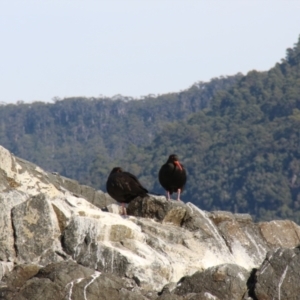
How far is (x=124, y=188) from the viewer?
926 inches

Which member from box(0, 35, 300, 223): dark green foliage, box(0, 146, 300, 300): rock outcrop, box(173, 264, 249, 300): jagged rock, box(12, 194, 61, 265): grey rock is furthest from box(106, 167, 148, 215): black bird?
box(0, 35, 300, 223): dark green foliage

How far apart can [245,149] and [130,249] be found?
136 m

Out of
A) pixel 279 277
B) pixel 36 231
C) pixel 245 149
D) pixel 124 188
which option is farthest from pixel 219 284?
pixel 245 149

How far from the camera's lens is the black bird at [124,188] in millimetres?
23359

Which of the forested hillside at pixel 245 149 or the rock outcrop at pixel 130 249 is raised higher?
the rock outcrop at pixel 130 249

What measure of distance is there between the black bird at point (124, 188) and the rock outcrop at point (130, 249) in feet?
0.65

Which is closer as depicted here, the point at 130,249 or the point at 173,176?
the point at 130,249

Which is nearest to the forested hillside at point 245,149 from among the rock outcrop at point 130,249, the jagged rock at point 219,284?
the rock outcrop at point 130,249

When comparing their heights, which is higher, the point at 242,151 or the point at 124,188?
the point at 124,188

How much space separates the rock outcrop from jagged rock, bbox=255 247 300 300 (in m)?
0.02

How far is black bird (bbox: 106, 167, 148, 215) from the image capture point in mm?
23359

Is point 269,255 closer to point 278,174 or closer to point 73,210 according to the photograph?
point 73,210

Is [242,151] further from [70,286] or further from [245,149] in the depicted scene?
[70,286]

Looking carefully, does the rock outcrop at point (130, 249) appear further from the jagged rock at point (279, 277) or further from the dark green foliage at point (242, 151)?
the dark green foliage at point (242, 151)
